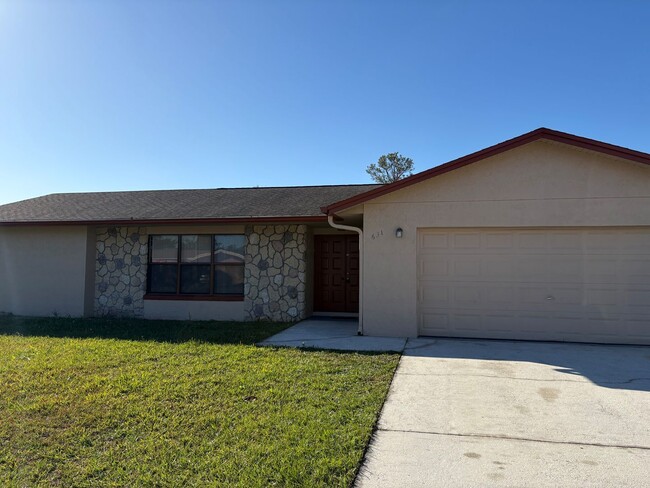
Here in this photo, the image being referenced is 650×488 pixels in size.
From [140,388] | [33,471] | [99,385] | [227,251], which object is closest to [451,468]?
[33,471]

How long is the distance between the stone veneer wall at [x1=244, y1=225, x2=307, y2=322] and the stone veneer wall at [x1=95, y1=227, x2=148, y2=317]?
9.86ft

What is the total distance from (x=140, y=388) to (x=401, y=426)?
3.23 m

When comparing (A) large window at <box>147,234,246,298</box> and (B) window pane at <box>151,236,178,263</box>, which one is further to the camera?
(B) window pane at <box>151,236,178,263</box>

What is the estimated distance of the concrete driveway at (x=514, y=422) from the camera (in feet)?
11.3

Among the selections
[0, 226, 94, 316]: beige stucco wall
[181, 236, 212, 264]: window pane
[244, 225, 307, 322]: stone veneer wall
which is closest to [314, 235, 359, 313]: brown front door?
[244, 225, 307, 322]: stone veneer wall

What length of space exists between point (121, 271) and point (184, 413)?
27.4 feet

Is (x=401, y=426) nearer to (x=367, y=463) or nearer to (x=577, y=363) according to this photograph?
(x=367, y=463)

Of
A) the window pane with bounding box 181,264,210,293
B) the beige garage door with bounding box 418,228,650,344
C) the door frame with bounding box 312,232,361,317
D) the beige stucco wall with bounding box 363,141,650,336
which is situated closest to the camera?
the beige stucco wall with bounding box 363,141,650,336

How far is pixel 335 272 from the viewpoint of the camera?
12.1 meters

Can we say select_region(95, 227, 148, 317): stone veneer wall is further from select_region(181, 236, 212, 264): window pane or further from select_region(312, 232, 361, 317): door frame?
select_region(312, 232, 361, 317): door frame

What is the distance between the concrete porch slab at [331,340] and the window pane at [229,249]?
98.5 inches

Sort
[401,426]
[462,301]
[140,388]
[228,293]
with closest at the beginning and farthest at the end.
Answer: [401,426]
[140,388]
[462,301]
[228,293]

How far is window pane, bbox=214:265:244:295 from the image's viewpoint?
11312mm

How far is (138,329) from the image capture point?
972 cm
